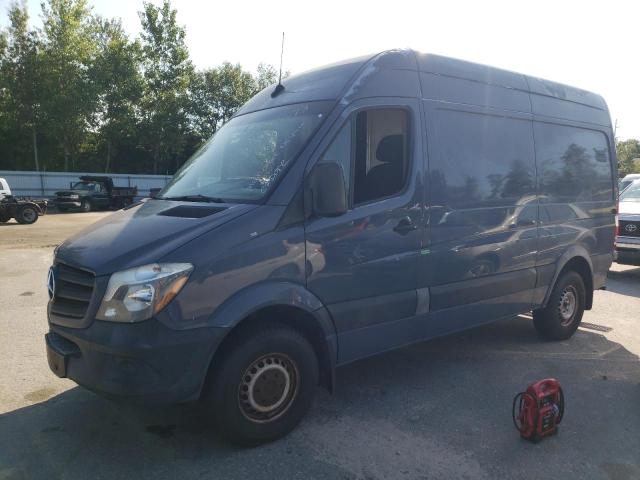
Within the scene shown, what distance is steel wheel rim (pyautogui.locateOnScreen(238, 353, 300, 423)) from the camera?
10.7 feet

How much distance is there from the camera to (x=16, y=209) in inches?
745

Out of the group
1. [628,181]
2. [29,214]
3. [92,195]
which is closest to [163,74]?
[92,195]

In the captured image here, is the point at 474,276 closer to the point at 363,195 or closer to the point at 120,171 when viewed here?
the point at 363,195

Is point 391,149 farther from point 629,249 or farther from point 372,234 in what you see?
point 629,249

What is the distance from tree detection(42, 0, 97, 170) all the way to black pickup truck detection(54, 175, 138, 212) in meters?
6.45

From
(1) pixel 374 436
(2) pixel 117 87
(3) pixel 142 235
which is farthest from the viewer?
(2) pixel 117 87

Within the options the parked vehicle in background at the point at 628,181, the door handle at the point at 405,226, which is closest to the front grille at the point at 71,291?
the door handle at the point at 405,226

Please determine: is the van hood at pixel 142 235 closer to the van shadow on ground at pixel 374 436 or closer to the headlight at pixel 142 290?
the headlight at pixel 142 290

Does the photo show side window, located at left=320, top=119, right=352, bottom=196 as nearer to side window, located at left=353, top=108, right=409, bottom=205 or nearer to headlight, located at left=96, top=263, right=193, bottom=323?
side window, located at left=353, top=108, right=409, bottom=205

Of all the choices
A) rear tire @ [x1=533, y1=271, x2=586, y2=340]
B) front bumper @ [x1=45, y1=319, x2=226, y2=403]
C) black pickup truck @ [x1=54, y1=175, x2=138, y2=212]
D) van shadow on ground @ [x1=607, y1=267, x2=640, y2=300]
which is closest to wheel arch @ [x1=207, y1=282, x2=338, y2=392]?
front bumper @ [x1=45, y1=319, x2=226, y2=403]

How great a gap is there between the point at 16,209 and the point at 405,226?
1912 centimetres

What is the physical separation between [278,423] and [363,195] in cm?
167

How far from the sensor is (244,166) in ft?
12.4

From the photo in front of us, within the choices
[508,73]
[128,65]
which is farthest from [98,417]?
[128,65]
